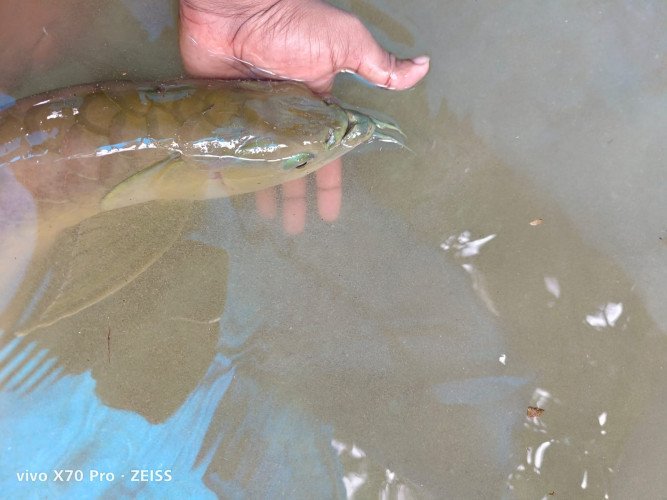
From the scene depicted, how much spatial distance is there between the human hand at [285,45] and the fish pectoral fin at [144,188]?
0.57m

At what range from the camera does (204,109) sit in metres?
2.69

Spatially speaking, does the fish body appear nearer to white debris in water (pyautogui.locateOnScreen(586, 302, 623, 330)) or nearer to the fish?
the fish

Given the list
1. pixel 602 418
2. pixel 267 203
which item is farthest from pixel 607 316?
pixel 267 203

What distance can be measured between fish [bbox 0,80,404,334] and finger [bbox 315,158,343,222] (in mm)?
158

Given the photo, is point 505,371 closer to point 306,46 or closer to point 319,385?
point 319,385

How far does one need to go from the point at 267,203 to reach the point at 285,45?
0.84m

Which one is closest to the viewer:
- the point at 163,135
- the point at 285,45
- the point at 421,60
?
the point at 163,135

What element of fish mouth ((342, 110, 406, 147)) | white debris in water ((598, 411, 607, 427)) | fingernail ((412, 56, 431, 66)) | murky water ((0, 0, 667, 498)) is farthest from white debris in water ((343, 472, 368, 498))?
fingernail ((412, 56, 431, 66))

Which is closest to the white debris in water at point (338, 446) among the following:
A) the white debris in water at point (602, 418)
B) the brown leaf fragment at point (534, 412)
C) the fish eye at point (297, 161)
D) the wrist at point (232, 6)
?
the brown leaf fragment at point (534, 412)

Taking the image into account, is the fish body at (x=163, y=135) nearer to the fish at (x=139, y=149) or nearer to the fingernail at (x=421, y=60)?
the fish at (x=139, y=149)

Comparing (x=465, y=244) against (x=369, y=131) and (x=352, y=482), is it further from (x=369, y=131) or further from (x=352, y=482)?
(x=352, y=482)

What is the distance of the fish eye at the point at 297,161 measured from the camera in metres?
2.74

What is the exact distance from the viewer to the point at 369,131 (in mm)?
2885

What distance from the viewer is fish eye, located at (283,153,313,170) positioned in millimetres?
2738
